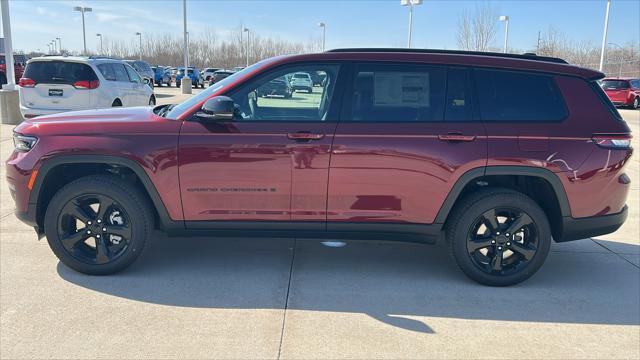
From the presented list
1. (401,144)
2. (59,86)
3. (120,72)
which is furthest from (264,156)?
(120,72)

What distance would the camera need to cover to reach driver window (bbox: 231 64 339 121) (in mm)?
3992

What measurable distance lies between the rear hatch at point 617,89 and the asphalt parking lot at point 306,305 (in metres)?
26.7

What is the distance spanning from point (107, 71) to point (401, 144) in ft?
32.3

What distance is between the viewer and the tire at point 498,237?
403cm

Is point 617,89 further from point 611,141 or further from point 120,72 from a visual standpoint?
point 611,141

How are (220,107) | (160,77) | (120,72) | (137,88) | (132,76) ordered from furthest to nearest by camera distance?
(160,77)
(132,76)
(137,88)
(120,72)
(220,107)

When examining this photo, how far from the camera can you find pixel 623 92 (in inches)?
1088

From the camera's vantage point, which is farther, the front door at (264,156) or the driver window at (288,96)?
the driver window at (288,96)

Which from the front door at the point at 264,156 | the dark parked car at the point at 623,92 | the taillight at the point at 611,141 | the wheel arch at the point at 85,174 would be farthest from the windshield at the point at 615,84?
the wheel arch at the point at 85,174

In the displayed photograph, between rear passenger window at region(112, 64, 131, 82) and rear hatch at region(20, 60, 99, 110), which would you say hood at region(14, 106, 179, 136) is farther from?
rear passenger window at region(112, 64, 131, 82)

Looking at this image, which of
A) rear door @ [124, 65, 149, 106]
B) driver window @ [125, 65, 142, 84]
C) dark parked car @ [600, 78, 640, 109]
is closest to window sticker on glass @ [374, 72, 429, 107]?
rear door @ [124, 65, 149, 106]

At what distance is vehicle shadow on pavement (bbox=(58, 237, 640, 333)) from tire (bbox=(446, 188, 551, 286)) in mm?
156

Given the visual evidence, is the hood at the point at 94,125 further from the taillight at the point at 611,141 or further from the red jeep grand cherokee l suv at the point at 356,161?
the taillight at the point at 611,141

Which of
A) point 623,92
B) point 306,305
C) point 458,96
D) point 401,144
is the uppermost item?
point 623,92
